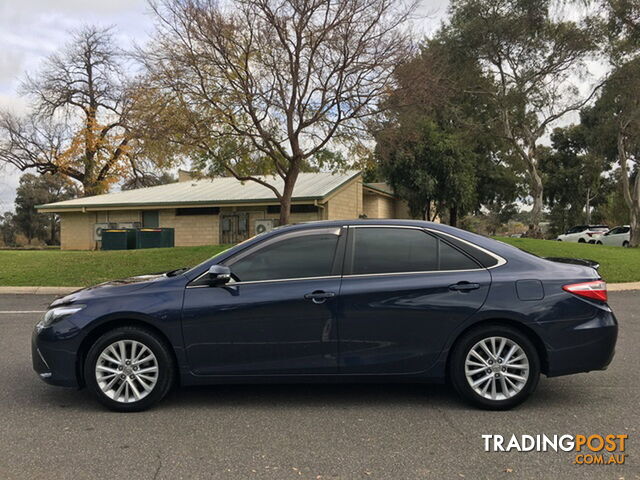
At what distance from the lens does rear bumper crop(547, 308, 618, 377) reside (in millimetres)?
4211

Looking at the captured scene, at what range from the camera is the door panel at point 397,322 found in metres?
4.20

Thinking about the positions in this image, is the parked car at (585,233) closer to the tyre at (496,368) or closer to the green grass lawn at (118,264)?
the green grass lawn at (118,264)

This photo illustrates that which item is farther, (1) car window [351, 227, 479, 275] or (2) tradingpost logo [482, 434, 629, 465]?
(1) car window [351, 227, 479, 275]

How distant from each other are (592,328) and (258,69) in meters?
14.9

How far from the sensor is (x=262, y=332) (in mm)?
4188

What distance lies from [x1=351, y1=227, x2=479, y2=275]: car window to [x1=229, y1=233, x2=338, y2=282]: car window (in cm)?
25

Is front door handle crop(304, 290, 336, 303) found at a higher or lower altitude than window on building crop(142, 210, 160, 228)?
lower

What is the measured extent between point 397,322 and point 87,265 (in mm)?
13920

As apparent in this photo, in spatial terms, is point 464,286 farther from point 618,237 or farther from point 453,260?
point 618,237

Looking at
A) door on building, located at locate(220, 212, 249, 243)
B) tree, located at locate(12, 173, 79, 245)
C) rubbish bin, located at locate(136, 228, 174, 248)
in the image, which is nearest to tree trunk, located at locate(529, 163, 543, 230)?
door on building, located at locate(220, 212, 249, 243)

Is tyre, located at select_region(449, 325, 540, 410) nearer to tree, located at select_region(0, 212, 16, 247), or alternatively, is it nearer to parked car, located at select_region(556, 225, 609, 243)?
parked car, located at select_region(556, 225, 609, 243)

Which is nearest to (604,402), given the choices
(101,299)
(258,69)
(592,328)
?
(592,328)

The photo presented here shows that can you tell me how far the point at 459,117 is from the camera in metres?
30.6

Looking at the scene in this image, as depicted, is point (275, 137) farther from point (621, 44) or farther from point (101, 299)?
point (621, 44)
